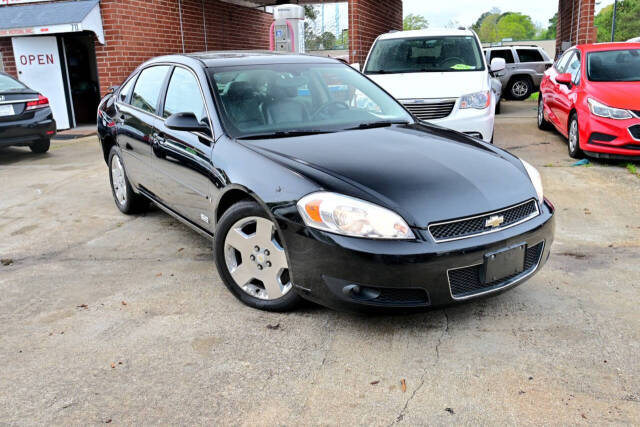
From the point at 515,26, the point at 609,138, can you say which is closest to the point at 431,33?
the point at 609,138

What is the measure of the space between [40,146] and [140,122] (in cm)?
631

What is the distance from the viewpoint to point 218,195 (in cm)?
376

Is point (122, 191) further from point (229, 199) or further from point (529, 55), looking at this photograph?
point (529, 55)

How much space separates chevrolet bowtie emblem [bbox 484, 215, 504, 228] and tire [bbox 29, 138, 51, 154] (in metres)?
9.04

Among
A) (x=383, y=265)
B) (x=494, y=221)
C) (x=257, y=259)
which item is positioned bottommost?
(x=257, y=259)

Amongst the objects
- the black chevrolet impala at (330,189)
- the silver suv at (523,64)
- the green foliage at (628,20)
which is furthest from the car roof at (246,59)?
the green foliage at (628,20)

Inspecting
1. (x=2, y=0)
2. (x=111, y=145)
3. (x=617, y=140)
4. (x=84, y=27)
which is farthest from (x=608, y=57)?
(x=2, y=0)

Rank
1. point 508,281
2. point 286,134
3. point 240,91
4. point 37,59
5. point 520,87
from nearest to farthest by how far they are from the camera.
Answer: point 508,281, point 286,134, point 240,91, point 37,59, point 520,87

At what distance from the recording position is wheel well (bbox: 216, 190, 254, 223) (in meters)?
3.61

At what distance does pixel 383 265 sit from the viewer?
2.95 metres

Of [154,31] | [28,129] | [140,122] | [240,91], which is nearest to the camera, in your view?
[240,91]

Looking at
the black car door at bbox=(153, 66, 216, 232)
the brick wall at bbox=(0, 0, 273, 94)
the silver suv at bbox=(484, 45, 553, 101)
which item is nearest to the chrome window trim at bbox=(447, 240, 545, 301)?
the black car door at bbox=(153, 66, 216, 232)

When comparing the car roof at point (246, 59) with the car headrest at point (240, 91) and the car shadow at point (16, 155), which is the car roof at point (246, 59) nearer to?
the car headrest at point (240, 91)

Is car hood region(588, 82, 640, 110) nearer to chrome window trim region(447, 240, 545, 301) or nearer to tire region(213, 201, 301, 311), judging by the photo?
chrome window trim region(447, 240, 545, 301)
